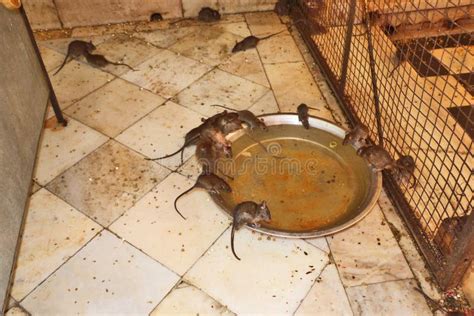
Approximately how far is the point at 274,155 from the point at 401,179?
39.6 inches

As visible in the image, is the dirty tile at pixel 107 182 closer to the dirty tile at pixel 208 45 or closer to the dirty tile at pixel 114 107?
the dirty tile at pixel 114 107

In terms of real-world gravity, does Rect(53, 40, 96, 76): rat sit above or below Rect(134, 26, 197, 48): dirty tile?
above

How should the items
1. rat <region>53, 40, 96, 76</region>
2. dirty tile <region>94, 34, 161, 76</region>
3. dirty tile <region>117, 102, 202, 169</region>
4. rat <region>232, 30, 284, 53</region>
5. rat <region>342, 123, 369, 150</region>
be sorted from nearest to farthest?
1. rat <region>342, 123, 369, 150</region>
2. dirty tile <region>117, 102, 202, 169</region>
3. rat <region>53, 40, 96, 76</region>
4. dirty tile <region>94, 34, 161, 76</region>
5. rat <region>232, 30, 284, 53</region>

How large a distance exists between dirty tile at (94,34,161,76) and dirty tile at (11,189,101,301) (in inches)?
75.7

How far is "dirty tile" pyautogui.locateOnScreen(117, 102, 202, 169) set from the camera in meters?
3.79

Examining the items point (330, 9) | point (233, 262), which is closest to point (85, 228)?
point (233, 262)

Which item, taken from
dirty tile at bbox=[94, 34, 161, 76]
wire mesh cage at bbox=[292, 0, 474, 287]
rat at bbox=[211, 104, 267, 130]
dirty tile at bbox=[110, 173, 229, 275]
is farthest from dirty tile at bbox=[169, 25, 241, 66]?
dirty tile at bbox=[110, 173, 229, 275]

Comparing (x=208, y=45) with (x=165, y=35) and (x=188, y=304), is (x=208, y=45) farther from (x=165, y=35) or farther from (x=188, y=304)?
(x=188, y=304)

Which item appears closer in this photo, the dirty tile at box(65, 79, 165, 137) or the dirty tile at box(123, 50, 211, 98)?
the dirty tile at box(65, 79, 165, 137)

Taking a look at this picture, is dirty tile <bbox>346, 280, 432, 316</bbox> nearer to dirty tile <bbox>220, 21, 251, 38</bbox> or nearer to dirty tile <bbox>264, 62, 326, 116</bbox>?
dirty tile <bbox>264, 62, 326, 116</bbox>

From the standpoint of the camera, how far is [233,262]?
2.95 metres

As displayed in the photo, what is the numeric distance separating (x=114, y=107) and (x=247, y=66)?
151 cm

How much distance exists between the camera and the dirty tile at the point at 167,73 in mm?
4566

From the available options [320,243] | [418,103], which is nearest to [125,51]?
[418,103]
